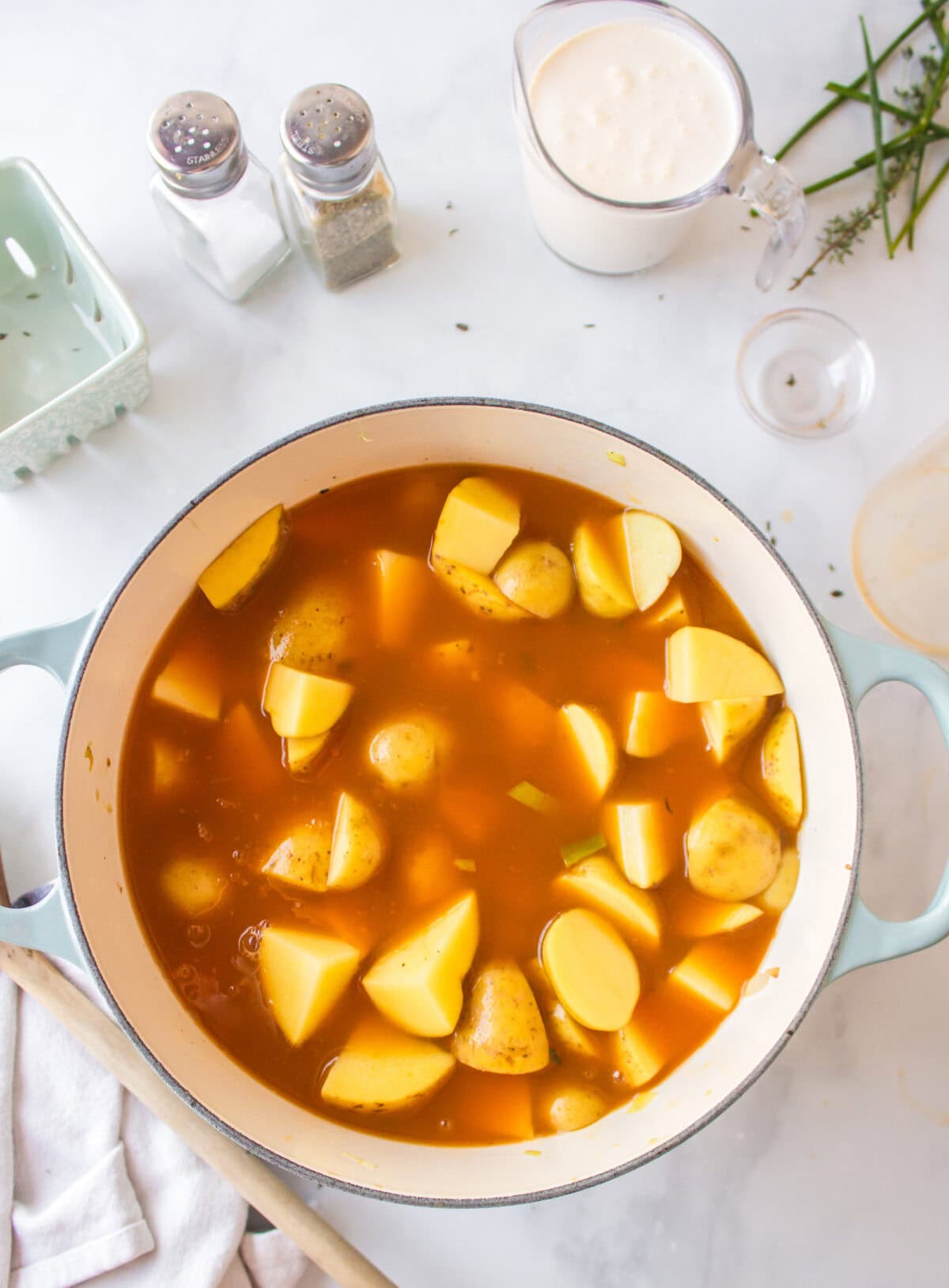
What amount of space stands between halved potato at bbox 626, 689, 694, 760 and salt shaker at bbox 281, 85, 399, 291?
0.67m

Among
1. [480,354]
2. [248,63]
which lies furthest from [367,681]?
[248,63]

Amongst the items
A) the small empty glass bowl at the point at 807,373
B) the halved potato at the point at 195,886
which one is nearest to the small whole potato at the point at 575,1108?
the halved potato at the point at 195,886

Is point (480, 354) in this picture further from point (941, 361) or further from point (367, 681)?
point (941, 361)

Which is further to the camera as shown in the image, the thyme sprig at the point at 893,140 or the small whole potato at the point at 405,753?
the thyme sprig at the point at 893,140

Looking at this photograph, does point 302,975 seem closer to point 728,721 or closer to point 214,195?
point 728,721

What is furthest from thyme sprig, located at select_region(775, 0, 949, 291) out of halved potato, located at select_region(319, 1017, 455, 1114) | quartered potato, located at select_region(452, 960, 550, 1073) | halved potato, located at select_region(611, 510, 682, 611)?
halved potato, located at select_region(319, 1017, 455, 1114)

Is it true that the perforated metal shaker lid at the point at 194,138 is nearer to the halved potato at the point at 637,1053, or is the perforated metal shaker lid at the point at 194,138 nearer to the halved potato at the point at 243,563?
the halved potato at the point at 243,563

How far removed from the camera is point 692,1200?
1.42m

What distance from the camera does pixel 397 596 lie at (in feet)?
4.39

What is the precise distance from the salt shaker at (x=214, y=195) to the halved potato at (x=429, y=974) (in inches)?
33.7

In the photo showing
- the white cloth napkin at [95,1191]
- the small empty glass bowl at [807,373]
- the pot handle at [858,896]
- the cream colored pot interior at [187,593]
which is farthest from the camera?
the small empty glass bowl at [807,373]

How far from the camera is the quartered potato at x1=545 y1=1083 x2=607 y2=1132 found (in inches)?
50.9

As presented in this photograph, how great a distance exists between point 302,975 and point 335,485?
588mm

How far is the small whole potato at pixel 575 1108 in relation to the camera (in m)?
1.29
